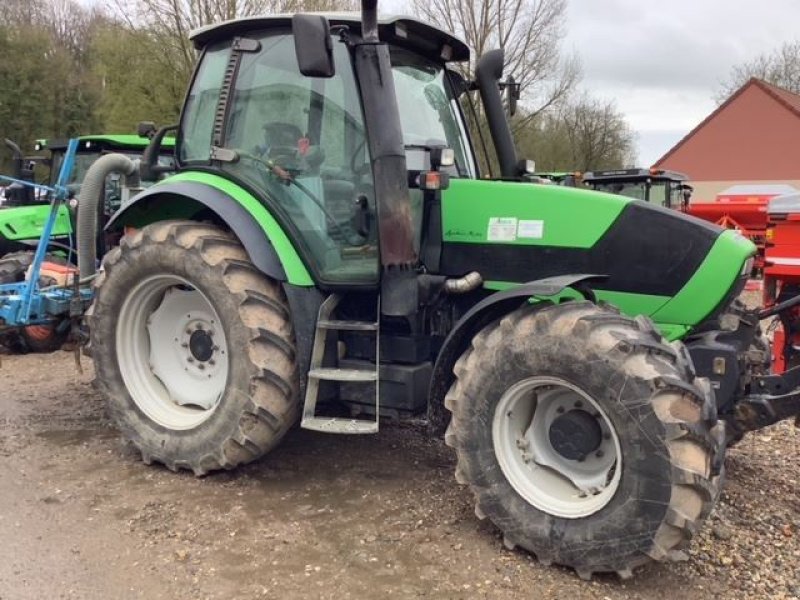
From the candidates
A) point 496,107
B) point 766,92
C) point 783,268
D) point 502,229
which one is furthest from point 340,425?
point 766,92

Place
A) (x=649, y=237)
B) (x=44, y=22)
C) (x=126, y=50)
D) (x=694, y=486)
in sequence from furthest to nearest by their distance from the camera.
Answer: (x=44, y=22)
(x=126, y=50)
(x=649, y=237)
(x=694, y=486)

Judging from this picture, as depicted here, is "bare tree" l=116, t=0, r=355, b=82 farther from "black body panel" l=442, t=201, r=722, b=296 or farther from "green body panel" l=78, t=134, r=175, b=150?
"black body panel" l=442, t=201, r=722, b=296

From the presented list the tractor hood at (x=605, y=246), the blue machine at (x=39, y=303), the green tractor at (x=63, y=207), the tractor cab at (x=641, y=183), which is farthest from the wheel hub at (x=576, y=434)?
the tractor cab at (x=641, y=183)

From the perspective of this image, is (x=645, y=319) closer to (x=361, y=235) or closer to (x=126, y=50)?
(x=361, y=235)

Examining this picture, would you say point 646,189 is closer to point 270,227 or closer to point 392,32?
point 392,32

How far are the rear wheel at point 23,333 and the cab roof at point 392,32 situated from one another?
334cm

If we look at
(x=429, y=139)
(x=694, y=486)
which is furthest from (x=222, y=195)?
(x=694, y=486)

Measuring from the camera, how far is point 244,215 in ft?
13.1

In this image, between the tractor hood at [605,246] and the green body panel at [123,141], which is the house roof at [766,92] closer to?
the green body panel at [123,141]

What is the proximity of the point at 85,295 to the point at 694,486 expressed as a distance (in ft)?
14.3

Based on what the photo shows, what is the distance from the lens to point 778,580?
3.13 m

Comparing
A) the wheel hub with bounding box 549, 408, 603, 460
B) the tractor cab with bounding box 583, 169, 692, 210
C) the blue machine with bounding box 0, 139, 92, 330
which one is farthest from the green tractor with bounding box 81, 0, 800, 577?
the tractor cab with bounding box 583, 169, 692, 210

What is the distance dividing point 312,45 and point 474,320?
1.42 metres

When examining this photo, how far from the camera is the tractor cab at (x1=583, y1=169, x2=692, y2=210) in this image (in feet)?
47.1
